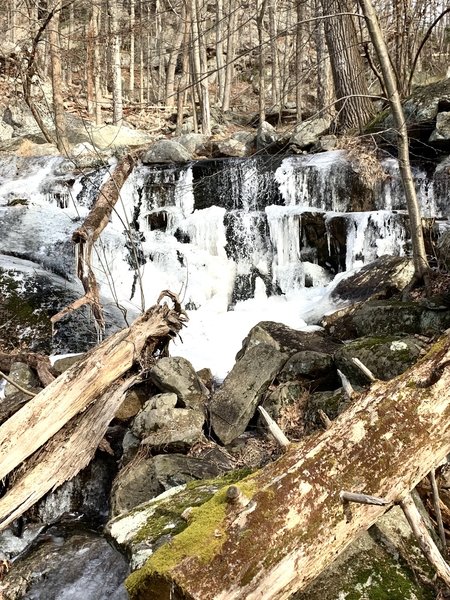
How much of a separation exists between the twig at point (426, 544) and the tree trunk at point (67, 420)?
2814 mm

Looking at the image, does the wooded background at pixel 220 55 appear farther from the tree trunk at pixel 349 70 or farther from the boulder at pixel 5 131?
the boulder at pixel 5 131

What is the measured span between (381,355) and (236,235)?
650 centimetres

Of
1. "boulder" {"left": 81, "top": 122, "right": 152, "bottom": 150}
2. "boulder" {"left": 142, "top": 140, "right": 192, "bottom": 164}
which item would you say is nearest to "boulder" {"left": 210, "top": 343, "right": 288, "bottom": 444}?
"boulder" {"left": 142, "top": 140, "right": 192, "bottom": 164}

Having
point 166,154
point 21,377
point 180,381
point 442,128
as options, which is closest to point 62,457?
point 180,381

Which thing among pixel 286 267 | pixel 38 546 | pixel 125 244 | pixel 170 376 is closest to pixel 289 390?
pixel 170 376

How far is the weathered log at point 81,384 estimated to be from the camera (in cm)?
405

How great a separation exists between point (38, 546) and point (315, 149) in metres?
10.6

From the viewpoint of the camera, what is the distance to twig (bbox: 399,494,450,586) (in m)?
2.36

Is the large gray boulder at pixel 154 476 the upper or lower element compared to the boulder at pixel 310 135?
lower

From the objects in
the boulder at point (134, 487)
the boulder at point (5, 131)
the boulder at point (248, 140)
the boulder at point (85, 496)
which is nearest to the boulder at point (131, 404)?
the boulder at point (85, 496)

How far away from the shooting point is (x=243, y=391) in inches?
204

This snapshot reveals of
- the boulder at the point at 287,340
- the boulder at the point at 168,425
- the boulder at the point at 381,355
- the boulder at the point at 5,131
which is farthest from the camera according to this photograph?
the boulder at the point at 5,131

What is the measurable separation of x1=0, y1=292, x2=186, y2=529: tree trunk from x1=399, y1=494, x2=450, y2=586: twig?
9.23ft

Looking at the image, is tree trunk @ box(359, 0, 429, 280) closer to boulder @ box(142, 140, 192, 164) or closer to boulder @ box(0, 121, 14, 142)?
boulder @ box(142, 140, 192, 164)
